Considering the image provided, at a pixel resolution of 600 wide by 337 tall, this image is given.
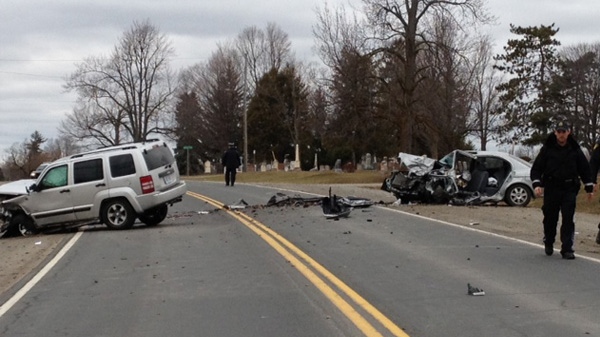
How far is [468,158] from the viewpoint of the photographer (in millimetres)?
20781

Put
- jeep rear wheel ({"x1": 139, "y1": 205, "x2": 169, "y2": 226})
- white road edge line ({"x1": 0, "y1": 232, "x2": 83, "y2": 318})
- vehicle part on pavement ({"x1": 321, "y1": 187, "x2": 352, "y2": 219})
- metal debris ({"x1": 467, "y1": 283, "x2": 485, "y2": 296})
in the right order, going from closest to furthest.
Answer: metal debris ({"x1": 467, "y1": 283, "x2": 485, "y2": 296}), white road edge line ({"x1": 0, "y1": 232, "x2": 83, "y2": 318}), vehicle part on pavement ({"x1": 321, "y1": 187, "x2": 352, "y2": 219}), jeep rear wheel ({"x1": 139, "y1": 205, "x2": 169, "y2": 226})

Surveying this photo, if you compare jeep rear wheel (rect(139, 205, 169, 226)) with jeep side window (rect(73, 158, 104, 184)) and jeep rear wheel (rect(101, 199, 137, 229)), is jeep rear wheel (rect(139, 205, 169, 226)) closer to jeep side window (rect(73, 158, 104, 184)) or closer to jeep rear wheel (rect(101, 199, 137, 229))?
jeep rear wheel (rect(101, 199, 137, 229))

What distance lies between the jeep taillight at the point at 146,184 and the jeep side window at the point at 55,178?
1856 mm

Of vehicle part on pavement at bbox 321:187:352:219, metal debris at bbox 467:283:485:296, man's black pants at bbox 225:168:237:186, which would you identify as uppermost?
man's black pants at bbox 225:168:237:186

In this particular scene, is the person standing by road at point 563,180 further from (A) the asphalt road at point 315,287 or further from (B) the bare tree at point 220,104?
(B) the bare tree at point 220,104

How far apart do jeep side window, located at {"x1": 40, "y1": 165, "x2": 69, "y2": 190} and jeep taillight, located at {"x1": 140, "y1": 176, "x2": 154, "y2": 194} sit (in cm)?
186

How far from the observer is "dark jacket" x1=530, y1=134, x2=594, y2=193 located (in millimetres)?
10969

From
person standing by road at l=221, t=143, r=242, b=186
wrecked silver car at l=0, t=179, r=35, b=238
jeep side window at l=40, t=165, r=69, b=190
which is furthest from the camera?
person standing by road at l=221, t=143, r=242, b=186

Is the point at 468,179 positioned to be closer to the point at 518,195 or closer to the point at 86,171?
the point at 518,195

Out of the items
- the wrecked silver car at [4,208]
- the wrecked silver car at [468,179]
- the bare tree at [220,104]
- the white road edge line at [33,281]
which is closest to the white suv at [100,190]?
the wrecked silver car at [4,208]

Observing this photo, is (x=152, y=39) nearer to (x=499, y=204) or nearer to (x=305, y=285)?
(x=499, y=204)

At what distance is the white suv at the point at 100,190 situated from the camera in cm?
1780

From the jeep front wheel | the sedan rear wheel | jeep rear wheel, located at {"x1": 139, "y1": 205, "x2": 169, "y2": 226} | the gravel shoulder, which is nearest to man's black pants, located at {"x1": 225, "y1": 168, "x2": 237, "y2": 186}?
the gravel shoulder

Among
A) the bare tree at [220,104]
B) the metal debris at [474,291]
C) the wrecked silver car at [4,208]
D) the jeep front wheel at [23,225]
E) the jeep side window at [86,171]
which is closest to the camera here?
the metal debris at [474,291]
